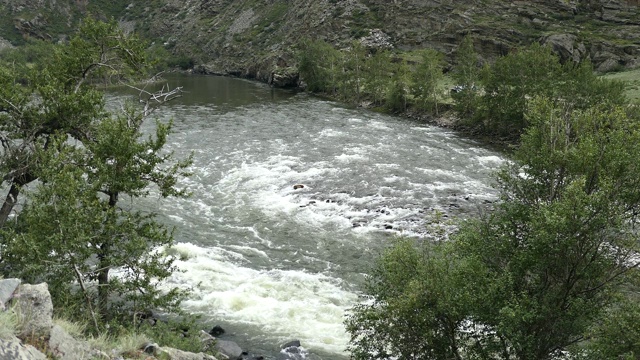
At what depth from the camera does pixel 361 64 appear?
10269 cm

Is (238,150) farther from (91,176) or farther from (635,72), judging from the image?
(635,72)

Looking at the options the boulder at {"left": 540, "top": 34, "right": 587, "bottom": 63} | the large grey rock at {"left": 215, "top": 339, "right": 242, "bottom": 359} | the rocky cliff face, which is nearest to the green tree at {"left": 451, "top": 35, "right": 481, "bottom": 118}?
the boulder at {"left": 540, "top": 34, "right": 587, "bottom": 63}

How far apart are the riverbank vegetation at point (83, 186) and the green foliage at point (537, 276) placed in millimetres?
8951

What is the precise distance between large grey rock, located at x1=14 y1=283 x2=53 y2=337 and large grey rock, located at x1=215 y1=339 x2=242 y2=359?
416 inches

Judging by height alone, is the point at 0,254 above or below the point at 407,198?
above

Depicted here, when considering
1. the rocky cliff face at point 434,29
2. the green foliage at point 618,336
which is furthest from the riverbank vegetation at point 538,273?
the rocky cliff face at point 434,29

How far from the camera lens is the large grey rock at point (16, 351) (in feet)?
30.1

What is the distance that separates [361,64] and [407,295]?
8934 centimetres

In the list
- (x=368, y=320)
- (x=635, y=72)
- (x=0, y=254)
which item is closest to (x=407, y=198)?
(x=368, y=320)

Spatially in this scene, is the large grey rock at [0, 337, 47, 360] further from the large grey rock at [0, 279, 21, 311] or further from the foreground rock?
the large grey rock at [0, 279, 21, 311]

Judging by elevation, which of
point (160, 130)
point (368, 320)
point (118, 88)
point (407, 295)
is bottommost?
point (118, 88)

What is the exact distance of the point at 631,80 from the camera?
83.4 m

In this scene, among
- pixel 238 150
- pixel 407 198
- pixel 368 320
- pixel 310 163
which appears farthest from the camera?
pixel 238 150

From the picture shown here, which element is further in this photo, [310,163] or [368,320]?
[310,163]
